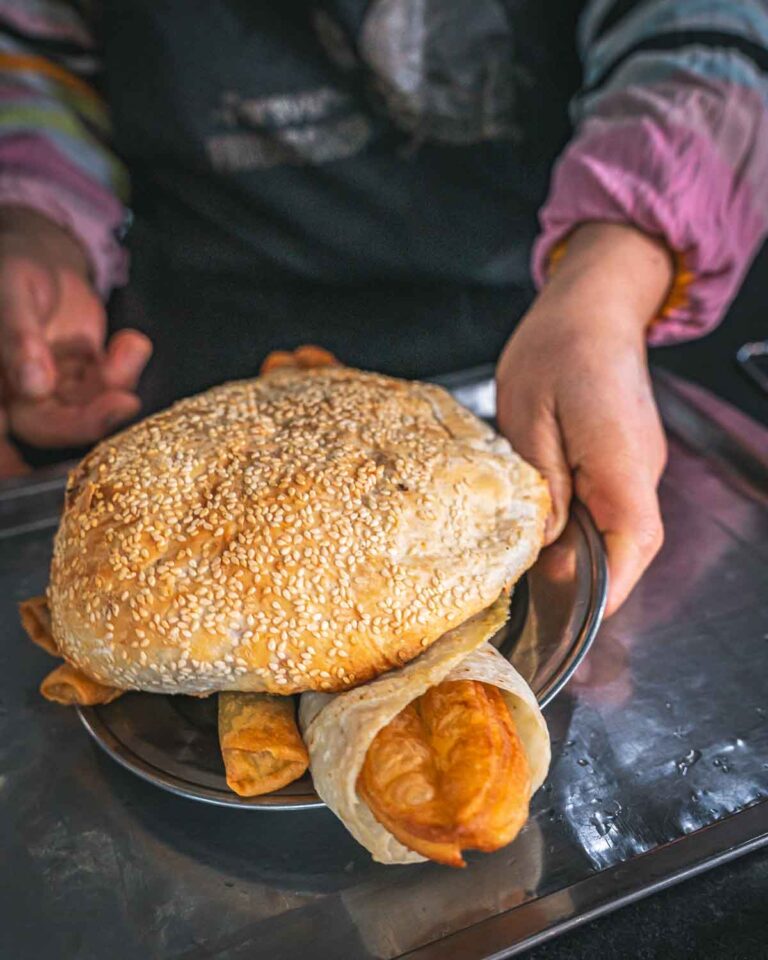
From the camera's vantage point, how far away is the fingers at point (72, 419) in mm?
1711

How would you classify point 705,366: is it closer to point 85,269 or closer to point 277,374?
point 277,374

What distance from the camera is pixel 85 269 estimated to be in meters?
2.07

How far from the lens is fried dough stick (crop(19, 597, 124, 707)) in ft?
3.43

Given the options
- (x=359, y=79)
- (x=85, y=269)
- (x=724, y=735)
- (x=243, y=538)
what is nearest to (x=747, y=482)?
(x=724, y=735)

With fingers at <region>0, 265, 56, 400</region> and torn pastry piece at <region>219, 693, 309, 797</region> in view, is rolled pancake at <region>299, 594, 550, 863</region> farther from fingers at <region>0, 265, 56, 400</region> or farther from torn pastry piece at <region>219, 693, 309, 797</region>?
fingers at <region>0, 265, 56, 400</region>

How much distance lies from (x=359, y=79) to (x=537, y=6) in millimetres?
354

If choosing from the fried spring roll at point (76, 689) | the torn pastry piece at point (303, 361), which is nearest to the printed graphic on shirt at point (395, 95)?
the torn pastry piece at point (303, 361)

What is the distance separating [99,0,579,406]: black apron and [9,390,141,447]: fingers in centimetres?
16

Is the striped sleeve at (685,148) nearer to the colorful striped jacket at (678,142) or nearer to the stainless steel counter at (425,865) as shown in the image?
the colorful striped jacket at (678,142)

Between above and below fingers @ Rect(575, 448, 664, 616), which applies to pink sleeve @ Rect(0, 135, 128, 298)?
above

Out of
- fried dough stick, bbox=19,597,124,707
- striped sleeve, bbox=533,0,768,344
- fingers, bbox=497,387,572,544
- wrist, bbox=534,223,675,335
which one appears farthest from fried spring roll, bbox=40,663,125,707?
striped sleeve, bbox=533,0,768,344

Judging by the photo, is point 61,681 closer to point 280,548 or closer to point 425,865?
point 280,548

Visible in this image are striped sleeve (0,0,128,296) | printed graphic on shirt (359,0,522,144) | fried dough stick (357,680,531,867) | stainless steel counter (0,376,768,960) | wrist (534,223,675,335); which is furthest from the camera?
striped sleeve (0,0,128,296)

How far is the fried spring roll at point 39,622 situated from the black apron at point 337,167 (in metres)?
0.79
